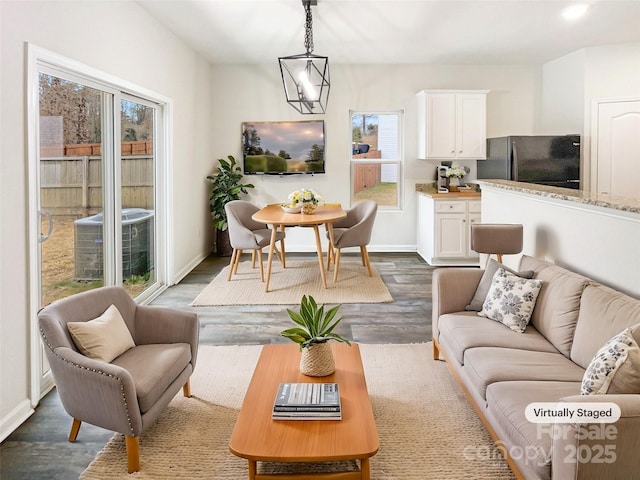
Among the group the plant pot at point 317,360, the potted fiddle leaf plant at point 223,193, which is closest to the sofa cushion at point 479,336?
the plant pot at point 317,360

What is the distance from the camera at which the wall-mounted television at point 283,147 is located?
7488 millimetres

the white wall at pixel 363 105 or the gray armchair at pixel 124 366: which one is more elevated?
the white wall at pixel 363 105

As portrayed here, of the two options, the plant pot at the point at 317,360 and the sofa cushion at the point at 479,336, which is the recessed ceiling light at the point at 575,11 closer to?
the sofa cushion at the point at 479,336

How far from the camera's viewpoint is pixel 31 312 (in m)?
2.83

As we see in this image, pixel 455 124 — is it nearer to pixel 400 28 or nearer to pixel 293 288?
pixel 400 28

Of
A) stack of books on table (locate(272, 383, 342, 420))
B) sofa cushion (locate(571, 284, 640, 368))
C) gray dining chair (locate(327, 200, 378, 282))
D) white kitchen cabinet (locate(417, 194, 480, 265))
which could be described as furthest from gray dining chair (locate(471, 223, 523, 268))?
white kitchen cabinet (locate(417, 194, 480, 265))

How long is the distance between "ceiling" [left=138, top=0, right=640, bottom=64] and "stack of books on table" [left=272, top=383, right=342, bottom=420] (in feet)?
11.4

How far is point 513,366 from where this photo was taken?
92.3 inches

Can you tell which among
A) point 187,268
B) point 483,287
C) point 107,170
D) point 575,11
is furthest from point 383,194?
point 483,287

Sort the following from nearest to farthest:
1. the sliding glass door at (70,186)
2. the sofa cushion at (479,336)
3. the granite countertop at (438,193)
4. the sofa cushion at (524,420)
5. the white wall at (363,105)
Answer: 1. the sofa cushion at (524,420)
2. the sofa cushion at (479,336)
3. the sliding glass door at (70,186)
4. the granite countertop at (438,193)
5. the white wall at (363,105)

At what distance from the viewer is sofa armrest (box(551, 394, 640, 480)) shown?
1555 mm

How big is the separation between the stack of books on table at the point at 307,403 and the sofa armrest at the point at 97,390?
24.2 inches
